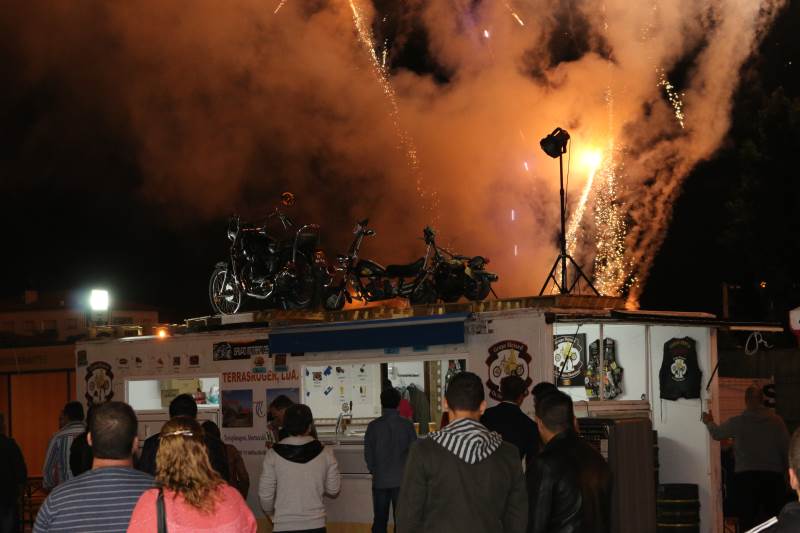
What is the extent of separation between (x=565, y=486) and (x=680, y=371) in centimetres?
773

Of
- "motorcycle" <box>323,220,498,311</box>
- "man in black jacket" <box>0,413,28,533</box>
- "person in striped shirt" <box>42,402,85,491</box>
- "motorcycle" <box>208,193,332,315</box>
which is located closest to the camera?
"man in black jacket" <box>0,413,28,533</box>

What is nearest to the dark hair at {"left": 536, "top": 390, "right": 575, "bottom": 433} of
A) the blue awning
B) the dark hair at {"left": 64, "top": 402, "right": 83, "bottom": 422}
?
the dark hair at {"left": 64, "top": 402, "right": 83, "bottom": 422}

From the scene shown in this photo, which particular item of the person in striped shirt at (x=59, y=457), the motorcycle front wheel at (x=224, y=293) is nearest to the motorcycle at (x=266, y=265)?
the motorcycle front wheel at (x=224, y=293)

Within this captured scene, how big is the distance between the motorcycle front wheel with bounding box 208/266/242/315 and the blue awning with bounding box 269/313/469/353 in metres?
2.15

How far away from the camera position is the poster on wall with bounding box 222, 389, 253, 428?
15.0 m

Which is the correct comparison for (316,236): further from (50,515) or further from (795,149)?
(795,149)

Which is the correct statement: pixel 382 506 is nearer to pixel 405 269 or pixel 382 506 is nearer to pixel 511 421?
pixel 511 421

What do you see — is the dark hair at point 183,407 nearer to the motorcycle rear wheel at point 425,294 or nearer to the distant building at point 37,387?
the motorcycle rear wheel at point 425,294

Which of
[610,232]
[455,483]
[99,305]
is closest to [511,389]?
[455,483]

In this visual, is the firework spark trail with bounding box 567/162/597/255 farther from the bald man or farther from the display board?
the bald man

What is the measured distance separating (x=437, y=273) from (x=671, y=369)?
3058 mm

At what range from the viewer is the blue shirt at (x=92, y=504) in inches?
195

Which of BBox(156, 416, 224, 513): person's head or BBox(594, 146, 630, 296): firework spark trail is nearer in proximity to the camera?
BBox(156, 416, 224, 513): person's head

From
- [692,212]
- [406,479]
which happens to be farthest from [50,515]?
[692,212]
